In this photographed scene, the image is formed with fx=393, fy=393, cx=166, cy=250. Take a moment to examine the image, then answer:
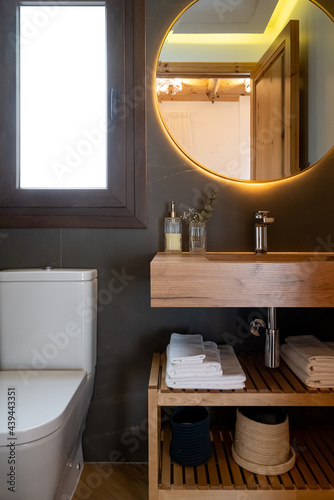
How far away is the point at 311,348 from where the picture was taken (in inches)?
56.4

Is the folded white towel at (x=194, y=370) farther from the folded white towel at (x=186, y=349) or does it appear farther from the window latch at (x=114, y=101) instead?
the window latch at (x=114, y=101)

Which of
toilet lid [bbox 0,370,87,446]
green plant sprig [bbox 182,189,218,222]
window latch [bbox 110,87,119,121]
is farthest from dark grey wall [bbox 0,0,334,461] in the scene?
toilet lid [bbox 0,370,87,446]

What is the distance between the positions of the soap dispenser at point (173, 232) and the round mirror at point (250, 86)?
258mm

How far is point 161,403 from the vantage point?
4.20 ft

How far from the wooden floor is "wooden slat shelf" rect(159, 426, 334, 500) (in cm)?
18

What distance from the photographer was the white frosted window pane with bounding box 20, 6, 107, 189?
171 centimetres

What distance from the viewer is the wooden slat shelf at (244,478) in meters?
1.30

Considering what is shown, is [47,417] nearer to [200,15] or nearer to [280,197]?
[280,197]

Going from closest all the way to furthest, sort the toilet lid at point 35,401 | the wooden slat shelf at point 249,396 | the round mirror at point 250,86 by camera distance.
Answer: the toilet lid at point 35,401, the wooden slat shelf at point 249,396, the round mirror at point 250,86

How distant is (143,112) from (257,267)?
0.85 meters

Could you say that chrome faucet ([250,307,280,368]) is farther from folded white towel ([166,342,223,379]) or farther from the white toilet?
the white toilet

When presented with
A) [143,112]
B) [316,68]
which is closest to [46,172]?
[143,112]

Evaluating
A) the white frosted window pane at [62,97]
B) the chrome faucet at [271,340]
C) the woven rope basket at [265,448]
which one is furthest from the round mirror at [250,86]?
the woven rope basket at [265,448]

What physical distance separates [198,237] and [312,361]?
622 millimetres
